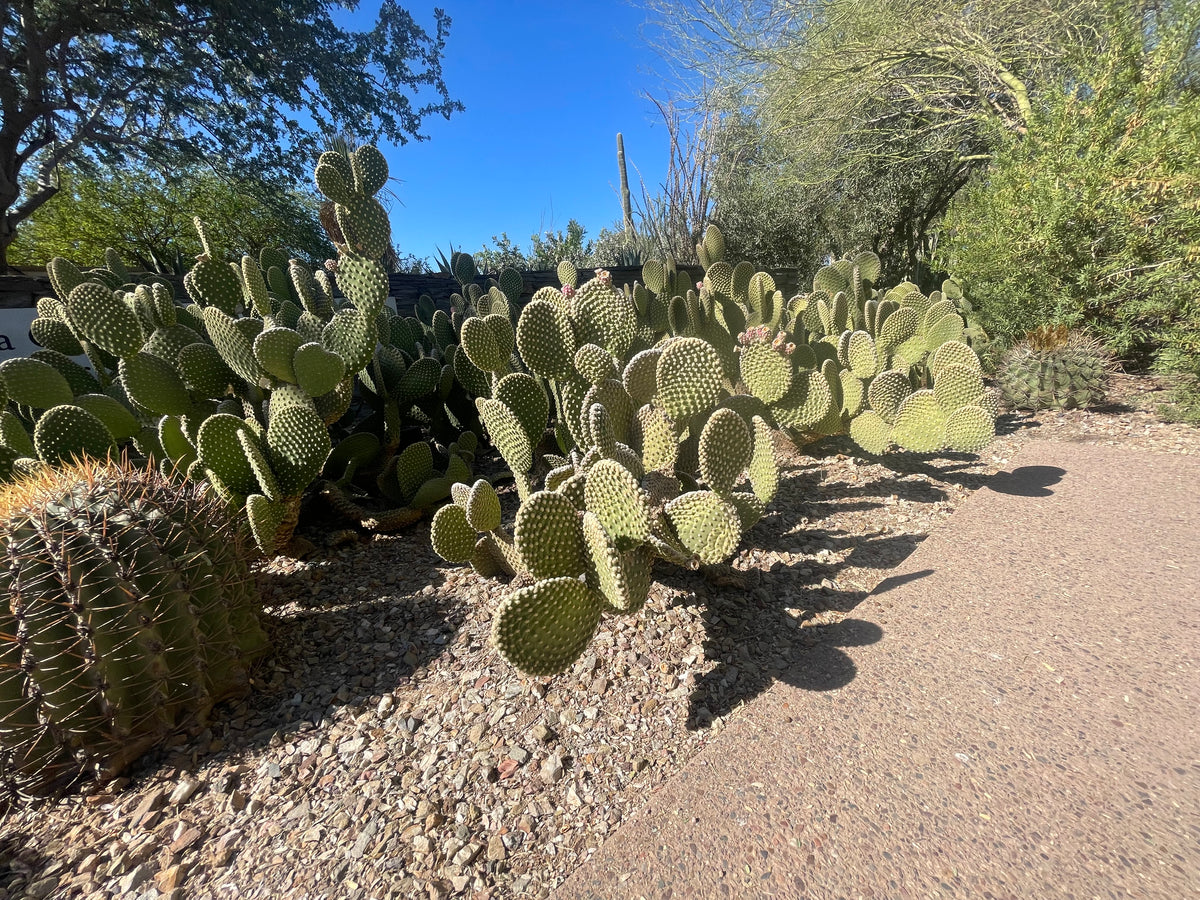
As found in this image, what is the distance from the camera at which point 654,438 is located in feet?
6.29

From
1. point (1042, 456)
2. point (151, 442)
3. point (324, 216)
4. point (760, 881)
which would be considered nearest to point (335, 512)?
point (151, 442)

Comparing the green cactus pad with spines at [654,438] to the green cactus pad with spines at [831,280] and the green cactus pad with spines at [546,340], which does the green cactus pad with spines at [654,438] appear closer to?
the green cactus pad with spines at [546,340]

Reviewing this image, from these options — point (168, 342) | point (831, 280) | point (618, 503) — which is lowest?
point (618, 503)

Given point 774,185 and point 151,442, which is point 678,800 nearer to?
point 151,442

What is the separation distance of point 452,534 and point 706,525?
3.14 feet

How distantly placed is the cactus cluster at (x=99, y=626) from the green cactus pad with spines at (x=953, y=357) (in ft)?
11.3

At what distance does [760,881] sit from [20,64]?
12.4m

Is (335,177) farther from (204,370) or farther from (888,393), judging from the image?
(888,393)

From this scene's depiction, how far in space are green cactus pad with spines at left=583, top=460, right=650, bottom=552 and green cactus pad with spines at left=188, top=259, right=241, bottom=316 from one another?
217 cm

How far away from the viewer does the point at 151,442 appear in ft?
7.78

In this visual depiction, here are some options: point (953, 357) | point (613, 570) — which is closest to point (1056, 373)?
point (953, 357)

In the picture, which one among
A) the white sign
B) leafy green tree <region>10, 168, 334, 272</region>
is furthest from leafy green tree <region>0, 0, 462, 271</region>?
the white sign

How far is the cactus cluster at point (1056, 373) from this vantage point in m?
4.06

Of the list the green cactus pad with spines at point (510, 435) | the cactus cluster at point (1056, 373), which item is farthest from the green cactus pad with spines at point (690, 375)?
the cactus cluster at point (1056, 373)
